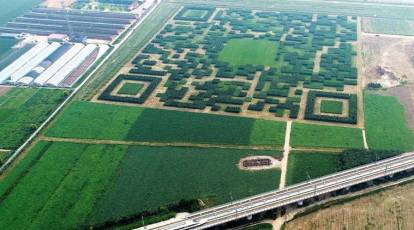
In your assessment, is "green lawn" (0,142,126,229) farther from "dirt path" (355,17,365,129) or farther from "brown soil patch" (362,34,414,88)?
"brown soil patch" (362,34,414,88)

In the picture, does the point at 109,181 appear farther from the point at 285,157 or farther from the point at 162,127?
the point at 285,157

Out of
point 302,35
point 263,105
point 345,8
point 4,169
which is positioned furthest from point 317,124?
point 345,8

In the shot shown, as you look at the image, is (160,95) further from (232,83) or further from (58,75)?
(58,75)

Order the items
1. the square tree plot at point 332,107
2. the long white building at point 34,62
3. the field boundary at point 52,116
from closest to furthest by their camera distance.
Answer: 1. the field boundary at point 52,116
2. the square tree plot at point 332,107
3. the long white building at point 34,62

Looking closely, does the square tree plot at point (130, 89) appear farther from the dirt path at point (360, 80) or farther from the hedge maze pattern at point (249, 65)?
the dirt path at point (360, 80)

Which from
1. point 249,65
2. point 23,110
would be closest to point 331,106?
point 249,65

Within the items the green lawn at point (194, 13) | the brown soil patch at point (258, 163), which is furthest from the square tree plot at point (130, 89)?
the green lawn at point (194, 13)
